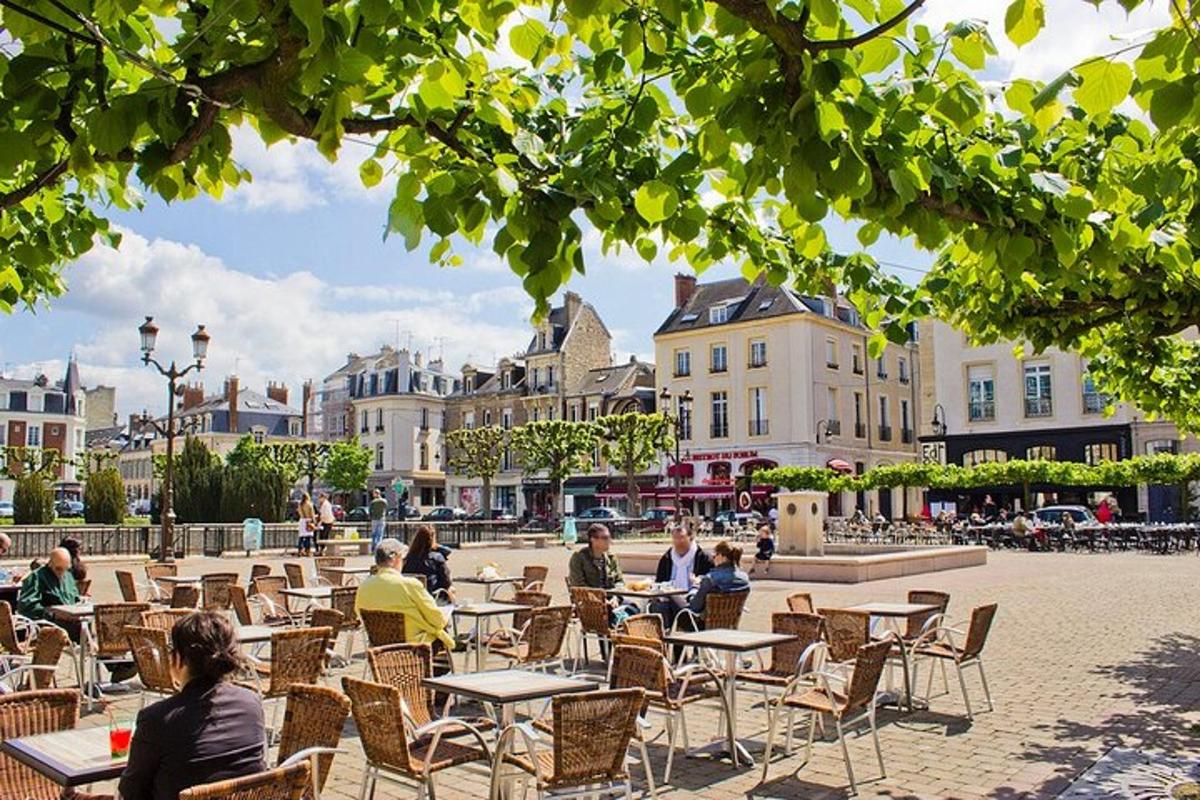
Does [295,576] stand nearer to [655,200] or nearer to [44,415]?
[655,200]

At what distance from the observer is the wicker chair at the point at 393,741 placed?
486 centimetres

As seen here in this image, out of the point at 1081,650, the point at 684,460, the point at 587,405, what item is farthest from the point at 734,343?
the point at 1081,650

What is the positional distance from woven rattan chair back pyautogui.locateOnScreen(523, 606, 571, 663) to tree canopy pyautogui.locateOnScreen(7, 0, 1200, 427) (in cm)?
316

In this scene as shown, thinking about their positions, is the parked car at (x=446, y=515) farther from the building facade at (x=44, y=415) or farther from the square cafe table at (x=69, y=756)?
the square cafe table at (x=69, y=756)

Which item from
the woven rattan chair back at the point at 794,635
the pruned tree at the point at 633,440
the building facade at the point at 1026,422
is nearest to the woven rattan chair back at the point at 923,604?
the woven rattan chair back at the point at 794,635

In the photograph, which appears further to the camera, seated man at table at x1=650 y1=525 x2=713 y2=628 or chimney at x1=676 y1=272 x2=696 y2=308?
chimney at x1=676 y1=272 x2=696 y2=308

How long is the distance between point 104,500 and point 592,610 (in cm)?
2631

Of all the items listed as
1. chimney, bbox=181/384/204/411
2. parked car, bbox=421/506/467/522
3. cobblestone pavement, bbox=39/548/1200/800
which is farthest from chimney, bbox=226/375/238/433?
cobblestone pavement, bbox=39/548/1200/800

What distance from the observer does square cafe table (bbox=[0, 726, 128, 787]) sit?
12.4 feet

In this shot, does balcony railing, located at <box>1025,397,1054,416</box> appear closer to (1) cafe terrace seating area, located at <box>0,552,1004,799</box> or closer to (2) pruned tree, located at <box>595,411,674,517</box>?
(2) pruned tree, located at <box>595,411,674,517</box>

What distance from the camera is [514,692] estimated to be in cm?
514

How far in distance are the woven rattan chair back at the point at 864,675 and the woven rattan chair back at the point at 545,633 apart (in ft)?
7.91

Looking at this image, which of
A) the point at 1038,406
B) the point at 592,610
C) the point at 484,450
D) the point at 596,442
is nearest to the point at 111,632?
the point at 592,610

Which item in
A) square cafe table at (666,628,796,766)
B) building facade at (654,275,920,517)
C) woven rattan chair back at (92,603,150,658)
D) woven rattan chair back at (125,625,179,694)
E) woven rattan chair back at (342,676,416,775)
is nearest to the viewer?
woven rattan chair back at (342,676,416,775)
